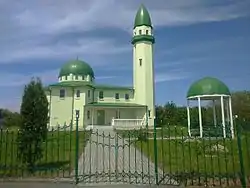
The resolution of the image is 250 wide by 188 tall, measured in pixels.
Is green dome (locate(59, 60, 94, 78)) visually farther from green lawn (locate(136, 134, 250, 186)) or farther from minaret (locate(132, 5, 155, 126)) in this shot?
green lawn (locate(136, 134, 250, 186))

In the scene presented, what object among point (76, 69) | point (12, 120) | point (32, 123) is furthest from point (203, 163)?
point (76, 69)

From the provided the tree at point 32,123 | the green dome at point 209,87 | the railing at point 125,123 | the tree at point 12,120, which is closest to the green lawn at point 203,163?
the tree at point 32,123

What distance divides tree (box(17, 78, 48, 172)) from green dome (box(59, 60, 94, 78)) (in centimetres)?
2890

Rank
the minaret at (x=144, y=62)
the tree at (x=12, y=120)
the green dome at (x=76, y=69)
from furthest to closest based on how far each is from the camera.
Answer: the green dome at (x=76, y=69), the minaret at (x=144, y=62), the tree at (x=12, y=120)

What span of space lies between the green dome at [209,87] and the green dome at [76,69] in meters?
21.1

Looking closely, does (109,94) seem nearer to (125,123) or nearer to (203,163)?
(125,123)

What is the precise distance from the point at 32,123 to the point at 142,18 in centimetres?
3251

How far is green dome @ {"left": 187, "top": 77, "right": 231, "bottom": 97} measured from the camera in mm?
20609

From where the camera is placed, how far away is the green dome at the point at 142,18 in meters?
39.5

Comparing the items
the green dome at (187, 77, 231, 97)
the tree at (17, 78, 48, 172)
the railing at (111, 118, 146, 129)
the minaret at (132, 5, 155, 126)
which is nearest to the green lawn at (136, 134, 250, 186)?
the tree at (17, 78, 48, 172)

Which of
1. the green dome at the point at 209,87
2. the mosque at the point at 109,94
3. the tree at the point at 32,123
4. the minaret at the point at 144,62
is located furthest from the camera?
the minaret at the point at 144,62

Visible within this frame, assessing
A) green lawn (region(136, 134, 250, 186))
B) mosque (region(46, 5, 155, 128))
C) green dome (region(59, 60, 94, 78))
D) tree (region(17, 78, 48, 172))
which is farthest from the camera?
green dome (region(59, 60, 94, 78))

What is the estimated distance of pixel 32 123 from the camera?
991 cm

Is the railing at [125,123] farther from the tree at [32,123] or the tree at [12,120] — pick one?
the tree at [32,123]
